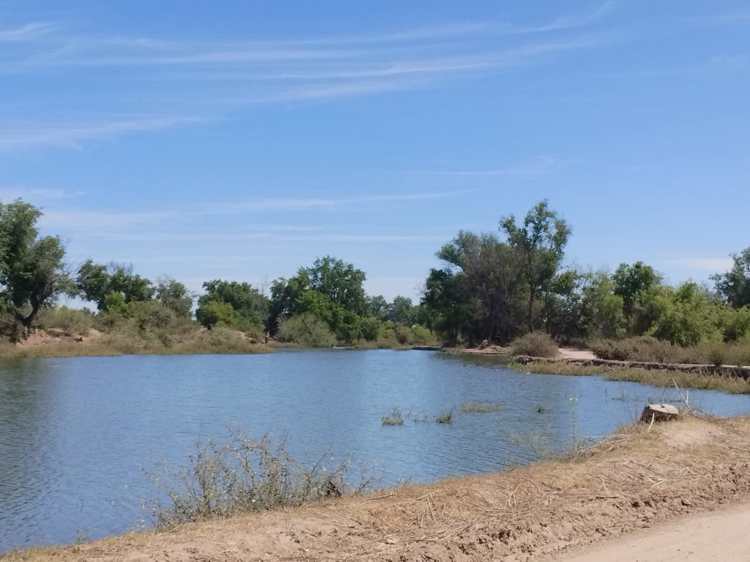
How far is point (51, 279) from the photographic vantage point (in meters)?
69.0

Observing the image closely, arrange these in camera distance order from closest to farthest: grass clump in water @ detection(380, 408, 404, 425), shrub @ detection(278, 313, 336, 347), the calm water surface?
1. the calm water surface
2. grass clump in water @ detection(380, 408, 404, 425)
3. shrub @ detection(278, 313, 336, 347)

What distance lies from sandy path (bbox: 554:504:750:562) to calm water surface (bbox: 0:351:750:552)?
464 cm

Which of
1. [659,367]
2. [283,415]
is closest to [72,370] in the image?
[283,415]

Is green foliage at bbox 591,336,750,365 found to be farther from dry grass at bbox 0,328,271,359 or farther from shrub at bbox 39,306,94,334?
shrub at bbox 39,306,94,334

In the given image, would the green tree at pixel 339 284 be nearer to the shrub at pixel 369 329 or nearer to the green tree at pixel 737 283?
the shrub at pixel 369 329

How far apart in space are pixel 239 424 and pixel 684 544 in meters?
16.8

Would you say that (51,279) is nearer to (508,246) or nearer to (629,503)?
(508,246)

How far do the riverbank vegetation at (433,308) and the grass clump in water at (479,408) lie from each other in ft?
66.3

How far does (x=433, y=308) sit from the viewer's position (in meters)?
98.6

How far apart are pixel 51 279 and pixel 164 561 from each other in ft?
222

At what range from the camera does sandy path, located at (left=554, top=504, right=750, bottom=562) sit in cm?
769

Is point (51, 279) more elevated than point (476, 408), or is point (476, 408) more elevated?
point (51, 279)

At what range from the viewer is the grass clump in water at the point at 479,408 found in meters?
28.6

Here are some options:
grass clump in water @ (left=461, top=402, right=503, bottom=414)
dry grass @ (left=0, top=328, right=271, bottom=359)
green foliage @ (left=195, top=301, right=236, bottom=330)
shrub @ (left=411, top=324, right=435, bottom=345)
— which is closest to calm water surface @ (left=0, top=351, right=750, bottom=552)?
grass clump in water @ (left=461, top=402, right=503, bottom=414)
